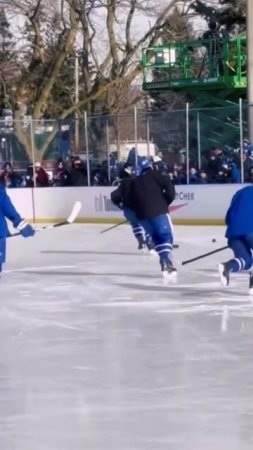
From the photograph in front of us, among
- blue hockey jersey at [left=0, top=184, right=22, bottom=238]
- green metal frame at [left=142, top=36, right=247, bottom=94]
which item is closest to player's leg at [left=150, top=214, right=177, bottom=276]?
blue hockey jersey at [left=0, top=184, right=22, bottom=238]

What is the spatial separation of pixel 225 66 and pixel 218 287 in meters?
19.5

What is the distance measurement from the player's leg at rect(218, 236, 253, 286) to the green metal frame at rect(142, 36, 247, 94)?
63.0 feet

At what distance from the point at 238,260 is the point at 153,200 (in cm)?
214

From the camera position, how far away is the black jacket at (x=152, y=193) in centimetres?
1163

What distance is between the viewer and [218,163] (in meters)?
19.9

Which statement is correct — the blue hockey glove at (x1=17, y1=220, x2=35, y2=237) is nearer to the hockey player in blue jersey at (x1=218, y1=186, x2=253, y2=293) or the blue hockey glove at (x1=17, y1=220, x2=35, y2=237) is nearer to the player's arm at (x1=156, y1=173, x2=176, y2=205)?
the player's arm at (x1=156, y1=173, x2=176, y2=205)

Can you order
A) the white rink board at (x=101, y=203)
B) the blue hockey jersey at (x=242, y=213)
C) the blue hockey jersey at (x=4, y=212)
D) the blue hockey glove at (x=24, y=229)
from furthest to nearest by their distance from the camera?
the white rink board at (x=101, y=203) → the blue hockey glove at (x=24, y=229) → the blue hockey jersey at (x=4, y=212) → the blue hockey jersey at (x=242, y=213)

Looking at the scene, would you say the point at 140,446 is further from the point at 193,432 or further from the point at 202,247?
the point at 202,247

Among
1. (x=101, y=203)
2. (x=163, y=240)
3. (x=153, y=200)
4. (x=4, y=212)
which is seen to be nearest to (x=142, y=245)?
(x=153, y=200)

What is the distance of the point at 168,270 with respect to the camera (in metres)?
11.4

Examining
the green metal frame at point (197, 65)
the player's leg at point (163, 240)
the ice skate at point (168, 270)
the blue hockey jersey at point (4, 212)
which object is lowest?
the ice skate at point (168, 270)

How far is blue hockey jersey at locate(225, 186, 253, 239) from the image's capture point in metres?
9.55

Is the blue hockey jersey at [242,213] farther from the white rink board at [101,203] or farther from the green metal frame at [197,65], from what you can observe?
the green metal frame at [197,65]

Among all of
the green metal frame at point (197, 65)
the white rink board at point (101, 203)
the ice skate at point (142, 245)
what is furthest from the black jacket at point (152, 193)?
the green metal frame at point (197, 65)
